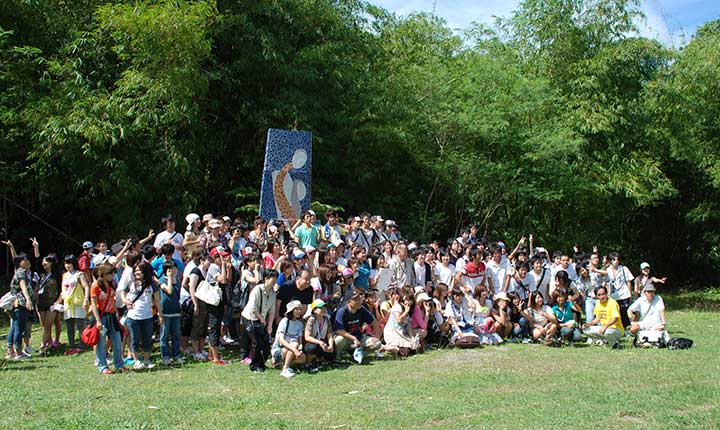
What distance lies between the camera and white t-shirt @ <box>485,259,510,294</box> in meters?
11.4

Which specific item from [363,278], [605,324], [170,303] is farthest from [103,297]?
[605,324]

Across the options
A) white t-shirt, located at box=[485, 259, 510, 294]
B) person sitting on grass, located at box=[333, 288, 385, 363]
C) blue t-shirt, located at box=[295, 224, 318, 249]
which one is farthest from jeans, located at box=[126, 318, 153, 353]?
white t-shirt, located at box=[485, 259, 510, 294]

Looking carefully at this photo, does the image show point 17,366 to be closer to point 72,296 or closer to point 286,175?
point 72,296

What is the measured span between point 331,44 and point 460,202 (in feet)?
18.9

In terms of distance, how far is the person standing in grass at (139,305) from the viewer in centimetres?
833

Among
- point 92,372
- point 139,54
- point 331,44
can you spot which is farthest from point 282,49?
point 92,372

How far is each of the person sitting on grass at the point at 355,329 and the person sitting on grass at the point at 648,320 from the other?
394cm

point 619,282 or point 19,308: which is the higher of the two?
point 19,308

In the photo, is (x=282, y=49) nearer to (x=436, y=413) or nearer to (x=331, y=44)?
Answer: (x=331, y=44)

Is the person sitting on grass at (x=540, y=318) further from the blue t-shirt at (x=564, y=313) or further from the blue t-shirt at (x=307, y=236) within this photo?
the blue t-shirt at (x=307, y=236)

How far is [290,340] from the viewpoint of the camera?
8.52 m

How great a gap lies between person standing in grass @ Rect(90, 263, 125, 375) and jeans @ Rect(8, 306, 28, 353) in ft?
5.52

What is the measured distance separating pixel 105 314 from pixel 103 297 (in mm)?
219

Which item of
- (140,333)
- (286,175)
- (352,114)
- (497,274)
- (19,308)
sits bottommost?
(140,333)
